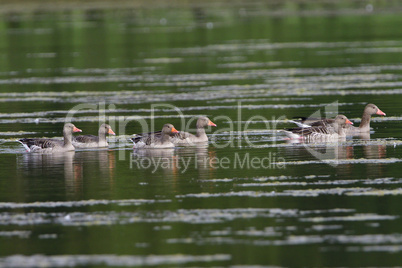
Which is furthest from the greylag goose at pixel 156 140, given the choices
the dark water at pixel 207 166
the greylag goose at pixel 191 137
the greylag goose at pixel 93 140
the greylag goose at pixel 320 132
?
the greylag goose at pixel 320 132

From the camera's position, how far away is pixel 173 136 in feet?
84.0

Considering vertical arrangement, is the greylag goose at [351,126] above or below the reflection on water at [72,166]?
above

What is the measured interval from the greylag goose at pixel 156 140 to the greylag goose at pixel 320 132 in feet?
11.6

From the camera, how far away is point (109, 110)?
32188 millimetres

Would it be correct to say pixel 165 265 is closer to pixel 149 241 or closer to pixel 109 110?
pixel 149 241

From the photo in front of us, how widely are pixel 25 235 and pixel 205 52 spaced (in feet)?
129

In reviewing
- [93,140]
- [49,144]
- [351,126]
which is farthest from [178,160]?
[351,126]

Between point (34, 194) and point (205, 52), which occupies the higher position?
point (205, 52)

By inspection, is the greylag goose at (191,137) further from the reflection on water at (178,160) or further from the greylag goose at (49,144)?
the greylag goose at (49,144)

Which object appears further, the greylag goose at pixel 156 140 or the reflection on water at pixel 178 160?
the greylag goose at pixel 156 140

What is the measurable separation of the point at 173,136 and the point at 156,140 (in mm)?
868

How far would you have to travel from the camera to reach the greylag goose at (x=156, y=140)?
24641 millimetres

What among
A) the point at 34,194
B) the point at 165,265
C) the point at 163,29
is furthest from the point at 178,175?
the point at 163,29

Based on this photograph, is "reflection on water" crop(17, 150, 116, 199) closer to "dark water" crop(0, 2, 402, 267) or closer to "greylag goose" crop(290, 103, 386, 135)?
"dark water" crop(0, 2, 402, 267)
